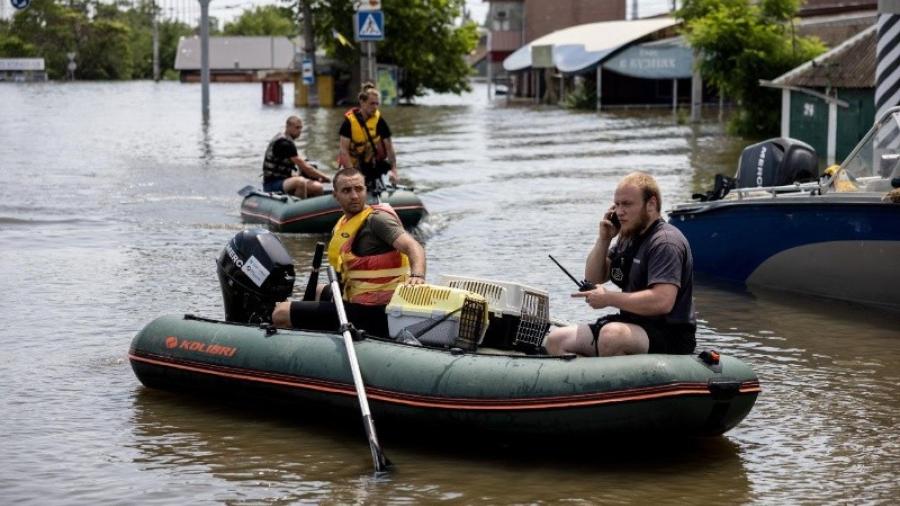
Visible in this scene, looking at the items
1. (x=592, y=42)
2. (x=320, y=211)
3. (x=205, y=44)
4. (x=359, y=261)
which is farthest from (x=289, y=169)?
(x=592, y=42)

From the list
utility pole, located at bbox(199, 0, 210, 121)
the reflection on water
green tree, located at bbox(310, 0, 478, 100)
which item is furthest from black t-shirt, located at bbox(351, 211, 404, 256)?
green tree, located at bbox(310, 0, 478, 100)

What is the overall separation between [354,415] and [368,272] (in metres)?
1.05

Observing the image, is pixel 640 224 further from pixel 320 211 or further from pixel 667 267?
pixel 320 211

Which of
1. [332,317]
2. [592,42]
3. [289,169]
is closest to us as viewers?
[332,317]

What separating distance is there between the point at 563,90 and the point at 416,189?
117 feet

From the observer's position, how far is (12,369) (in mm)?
10180

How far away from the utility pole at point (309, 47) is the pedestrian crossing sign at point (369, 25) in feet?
107

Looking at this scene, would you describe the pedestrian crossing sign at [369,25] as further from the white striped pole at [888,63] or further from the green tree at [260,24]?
the green tree at [260,24]

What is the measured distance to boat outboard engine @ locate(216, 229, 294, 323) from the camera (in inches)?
368

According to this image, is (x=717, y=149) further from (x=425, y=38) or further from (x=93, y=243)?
(x=425, y=38)

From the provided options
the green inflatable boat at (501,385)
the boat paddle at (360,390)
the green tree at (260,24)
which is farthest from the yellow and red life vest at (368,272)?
the green tree at (260,24)

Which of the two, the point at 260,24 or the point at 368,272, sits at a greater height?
the point at 260,24

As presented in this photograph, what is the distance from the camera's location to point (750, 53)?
33938 mm

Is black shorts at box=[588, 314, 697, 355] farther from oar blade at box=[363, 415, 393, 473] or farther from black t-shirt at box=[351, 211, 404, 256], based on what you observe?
black t-shirt at box=[351, 211, 404, 256]
